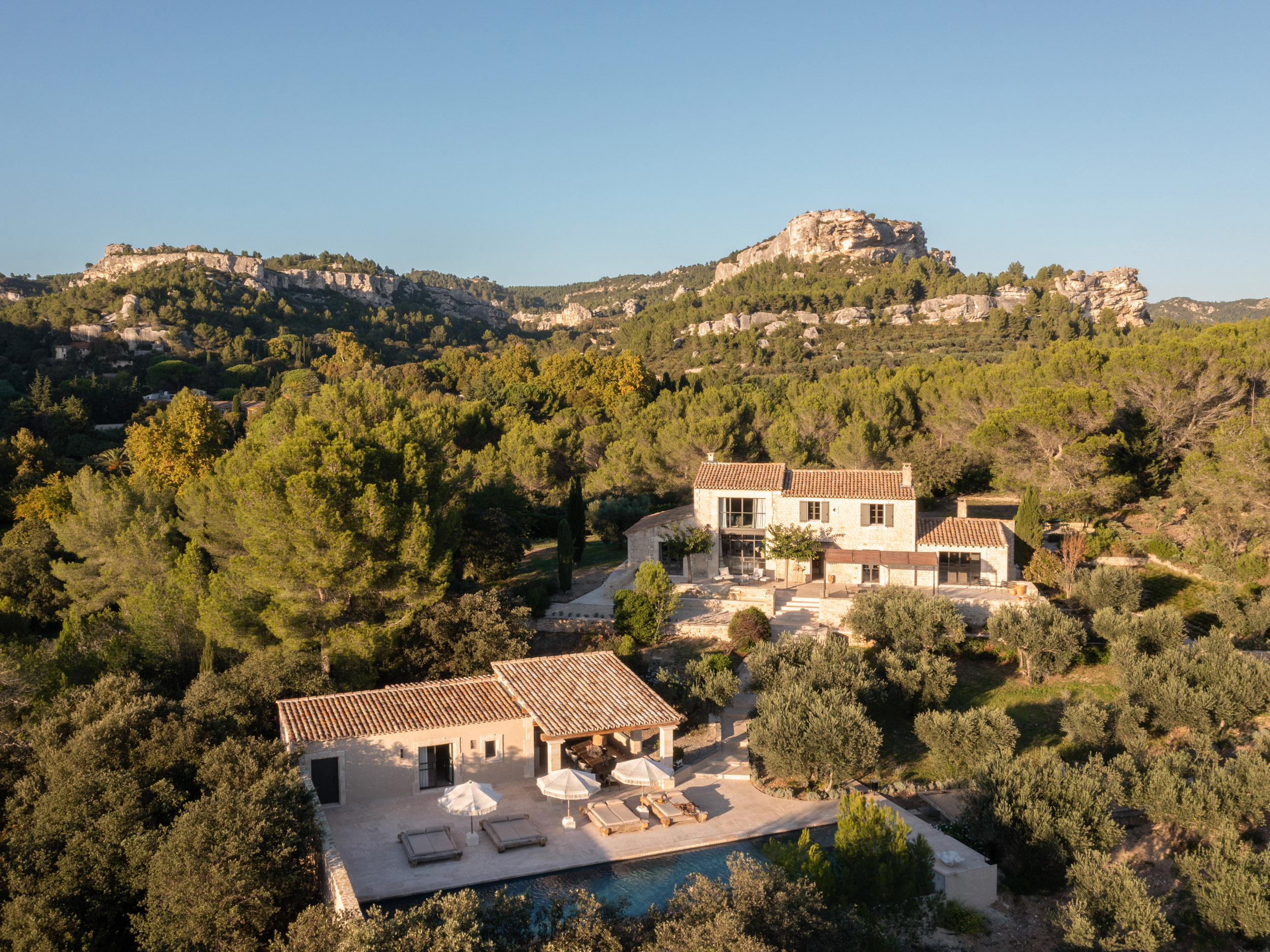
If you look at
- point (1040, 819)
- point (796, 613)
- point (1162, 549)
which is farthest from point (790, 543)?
point (1040, 819)

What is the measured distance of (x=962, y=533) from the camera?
28812 millimetres

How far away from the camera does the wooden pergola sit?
27766 millimetres

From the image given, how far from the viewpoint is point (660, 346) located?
97.1 metres

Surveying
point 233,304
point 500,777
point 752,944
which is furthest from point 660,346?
point 752,944

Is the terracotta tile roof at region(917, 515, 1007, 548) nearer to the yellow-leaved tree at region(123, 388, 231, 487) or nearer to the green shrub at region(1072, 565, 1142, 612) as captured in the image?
the green shrub at region(1072, 565, 1142, 612)

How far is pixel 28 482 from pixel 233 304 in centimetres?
6901

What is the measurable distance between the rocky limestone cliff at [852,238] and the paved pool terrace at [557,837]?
368 ft

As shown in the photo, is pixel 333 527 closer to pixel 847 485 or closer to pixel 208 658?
pixel 208 658

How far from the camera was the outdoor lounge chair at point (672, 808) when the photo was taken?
1555 centimetres

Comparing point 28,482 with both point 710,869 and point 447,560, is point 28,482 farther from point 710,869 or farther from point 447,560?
point 710,869

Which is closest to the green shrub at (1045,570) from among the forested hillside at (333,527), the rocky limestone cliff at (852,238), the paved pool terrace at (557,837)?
the forested hillside at (333,527)

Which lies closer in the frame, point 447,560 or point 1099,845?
point 1099,845

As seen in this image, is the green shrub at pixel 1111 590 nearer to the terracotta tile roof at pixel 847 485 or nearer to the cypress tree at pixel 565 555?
the terracotta tile roof at pixel 847 485

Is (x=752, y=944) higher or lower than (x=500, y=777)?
higher
